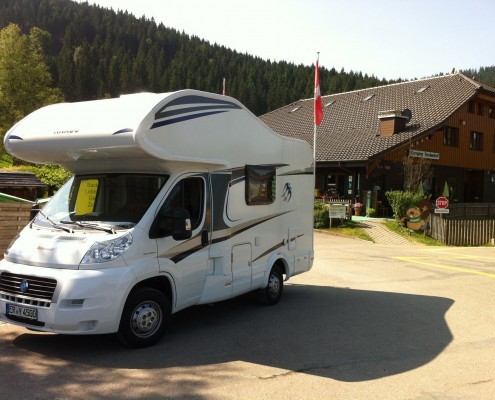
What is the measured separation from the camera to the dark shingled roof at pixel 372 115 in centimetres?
2886

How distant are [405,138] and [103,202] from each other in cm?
2508

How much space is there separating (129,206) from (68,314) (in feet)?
4.92

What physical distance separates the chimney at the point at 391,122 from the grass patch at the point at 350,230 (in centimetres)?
916

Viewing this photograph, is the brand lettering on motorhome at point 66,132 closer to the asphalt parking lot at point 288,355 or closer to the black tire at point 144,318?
the black tire at point 144,318

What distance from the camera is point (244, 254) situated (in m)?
7.25

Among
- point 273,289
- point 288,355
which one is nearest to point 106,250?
point 288,355

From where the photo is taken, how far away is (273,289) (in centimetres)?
816

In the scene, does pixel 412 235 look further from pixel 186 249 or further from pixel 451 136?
pixel 186 249

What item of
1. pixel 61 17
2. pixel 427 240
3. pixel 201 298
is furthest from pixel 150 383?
pixel 61 17

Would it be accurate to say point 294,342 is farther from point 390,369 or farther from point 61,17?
point 61,17

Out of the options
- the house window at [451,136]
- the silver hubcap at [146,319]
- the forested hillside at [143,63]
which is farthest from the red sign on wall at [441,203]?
the forested hillside at [143,63]

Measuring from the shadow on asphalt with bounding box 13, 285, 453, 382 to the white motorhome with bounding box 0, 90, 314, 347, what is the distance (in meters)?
0.42

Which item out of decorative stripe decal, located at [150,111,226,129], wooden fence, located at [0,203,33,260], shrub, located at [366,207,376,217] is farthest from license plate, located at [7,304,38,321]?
shrub, located at [366,207,376,217]

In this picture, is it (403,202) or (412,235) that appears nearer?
(412,235)
